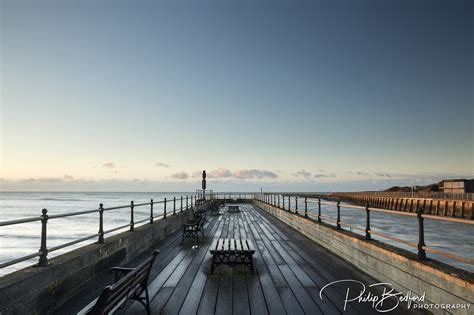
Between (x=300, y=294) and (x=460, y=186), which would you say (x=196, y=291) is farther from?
(x=460, y=186)

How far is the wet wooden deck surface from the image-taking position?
446 centimetres

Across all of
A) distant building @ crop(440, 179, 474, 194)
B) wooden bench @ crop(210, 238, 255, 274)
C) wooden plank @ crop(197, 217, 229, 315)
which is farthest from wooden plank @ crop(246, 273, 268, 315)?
distant building @ crop(440, 179, 474, 194)

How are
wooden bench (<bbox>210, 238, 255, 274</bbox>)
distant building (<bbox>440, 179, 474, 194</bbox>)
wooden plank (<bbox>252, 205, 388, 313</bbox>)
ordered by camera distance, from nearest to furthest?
1. wooden plank (<bbox>252, 205, 388, 313</bbox>)
2. wooden bench (<bbox>210, 238, 255, 274</bbox>)
3. distant building (<bbox>440, 179, 474, 194</bbox>)

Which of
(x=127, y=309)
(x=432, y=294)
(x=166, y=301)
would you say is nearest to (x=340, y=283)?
(x=432, y=294)

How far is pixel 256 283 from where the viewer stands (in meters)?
5.62

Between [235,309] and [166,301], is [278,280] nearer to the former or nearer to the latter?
[235,309]

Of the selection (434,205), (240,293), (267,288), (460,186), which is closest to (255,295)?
(240,293)

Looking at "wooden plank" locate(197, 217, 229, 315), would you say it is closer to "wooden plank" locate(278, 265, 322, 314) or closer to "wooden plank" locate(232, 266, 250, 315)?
"wooden plank" locate(232, 266, 250, 315)

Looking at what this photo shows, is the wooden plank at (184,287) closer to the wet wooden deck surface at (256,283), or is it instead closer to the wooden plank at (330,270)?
the wet wooden deck surface at (256,283)

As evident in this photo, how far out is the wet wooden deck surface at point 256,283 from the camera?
446cm

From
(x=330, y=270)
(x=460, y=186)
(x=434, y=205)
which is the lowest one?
(x=434, y=205)

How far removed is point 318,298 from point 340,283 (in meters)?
0.96

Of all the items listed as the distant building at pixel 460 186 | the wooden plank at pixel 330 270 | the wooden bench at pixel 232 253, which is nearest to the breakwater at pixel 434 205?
the distant building at pixel 460 186

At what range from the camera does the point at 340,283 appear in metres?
5.58
